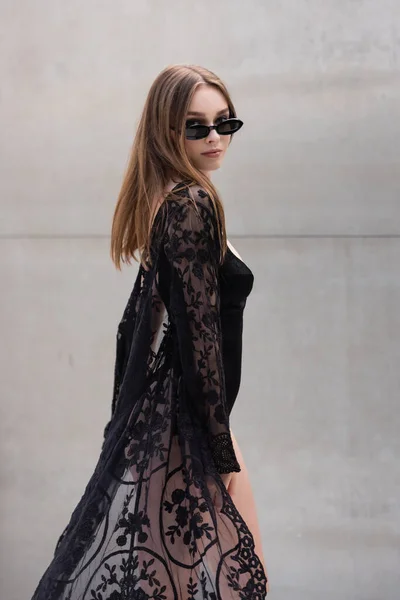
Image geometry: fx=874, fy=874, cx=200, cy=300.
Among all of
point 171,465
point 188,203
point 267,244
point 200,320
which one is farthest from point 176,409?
point 267,244

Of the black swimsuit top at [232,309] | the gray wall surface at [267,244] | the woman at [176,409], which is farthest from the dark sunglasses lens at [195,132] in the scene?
the gray wall surface at [267,244]

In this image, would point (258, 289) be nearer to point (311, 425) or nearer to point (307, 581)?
point (311, 425)

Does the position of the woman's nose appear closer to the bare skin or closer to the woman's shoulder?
the bare skin

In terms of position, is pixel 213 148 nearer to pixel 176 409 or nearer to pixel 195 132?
pixel 195 132

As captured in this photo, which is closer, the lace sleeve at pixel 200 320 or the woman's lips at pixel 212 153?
the lace sleeve at pixel 200 320

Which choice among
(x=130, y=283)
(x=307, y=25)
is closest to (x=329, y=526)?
(x=130, y=283)

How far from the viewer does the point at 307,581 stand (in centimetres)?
379

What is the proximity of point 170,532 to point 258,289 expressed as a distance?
5.88ft

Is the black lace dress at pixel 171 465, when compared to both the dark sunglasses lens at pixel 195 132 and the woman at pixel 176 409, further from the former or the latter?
the dark sunglasses lens at pixel 195 132

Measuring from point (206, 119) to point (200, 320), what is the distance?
0.57 m

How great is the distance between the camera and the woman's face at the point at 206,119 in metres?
2.29

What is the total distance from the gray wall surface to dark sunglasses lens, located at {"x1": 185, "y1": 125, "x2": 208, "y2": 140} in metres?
1.41

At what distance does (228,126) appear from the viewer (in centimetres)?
233

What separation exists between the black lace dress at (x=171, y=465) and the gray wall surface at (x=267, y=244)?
1513 millimetres
